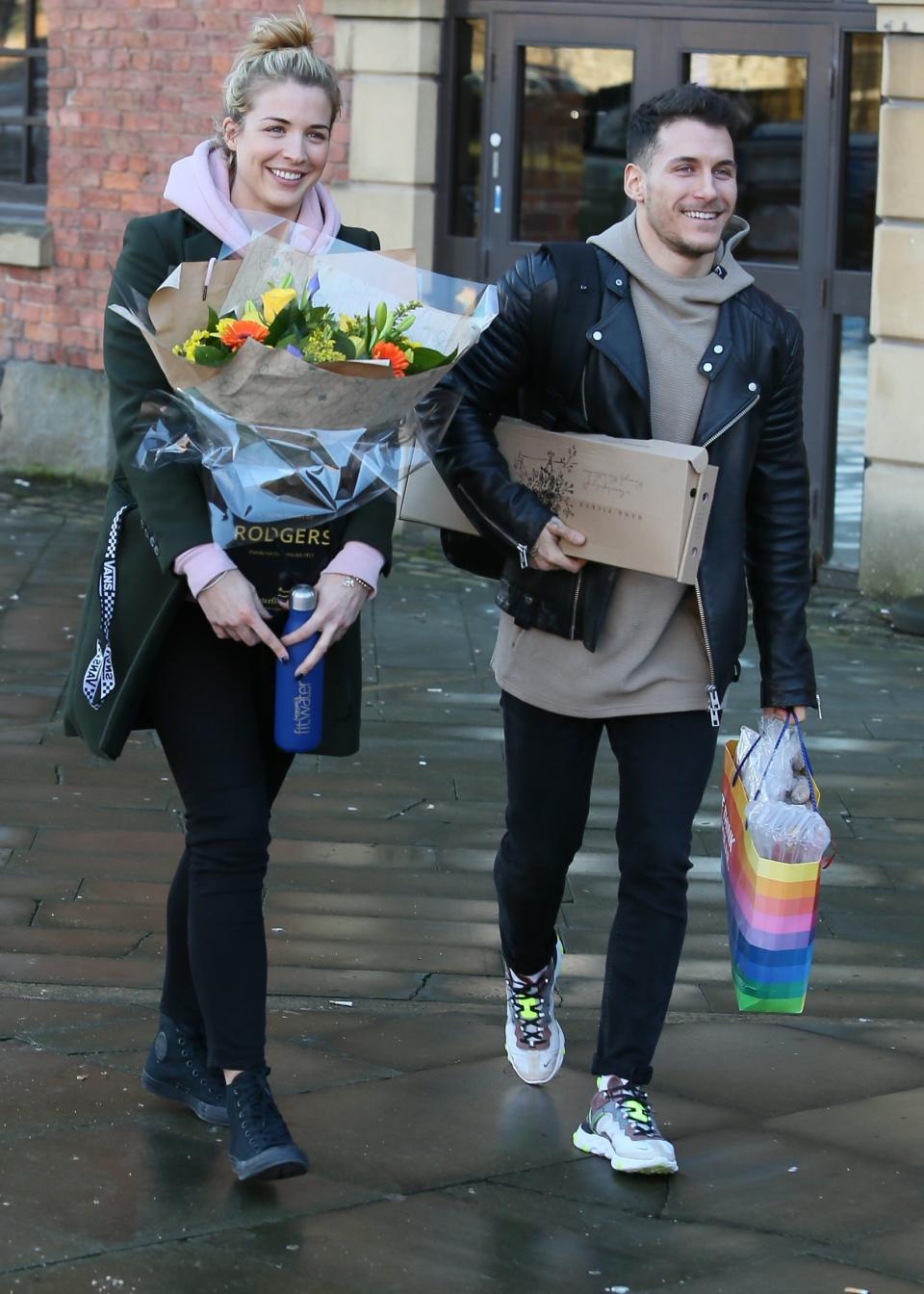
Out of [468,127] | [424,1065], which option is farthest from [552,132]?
[424,1065]

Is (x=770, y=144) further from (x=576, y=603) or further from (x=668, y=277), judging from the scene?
(x=576, y=603)

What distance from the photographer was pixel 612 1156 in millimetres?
3863

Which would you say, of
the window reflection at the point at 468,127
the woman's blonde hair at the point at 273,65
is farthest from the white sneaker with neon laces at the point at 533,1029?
the window reflection at the point at 468,127

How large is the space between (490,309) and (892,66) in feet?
18.9

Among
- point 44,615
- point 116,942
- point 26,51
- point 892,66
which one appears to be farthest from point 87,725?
point 26,51

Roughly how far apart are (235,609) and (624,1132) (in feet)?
3.83

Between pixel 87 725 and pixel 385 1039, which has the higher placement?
pixel 87 725

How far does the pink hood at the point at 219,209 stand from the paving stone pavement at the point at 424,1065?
1.59 metres

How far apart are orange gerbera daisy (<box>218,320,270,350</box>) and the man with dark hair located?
1.96ft

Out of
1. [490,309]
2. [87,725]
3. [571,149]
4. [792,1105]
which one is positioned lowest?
[792,1105]

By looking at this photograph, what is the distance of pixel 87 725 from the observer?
3818mm

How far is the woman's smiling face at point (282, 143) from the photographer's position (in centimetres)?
366

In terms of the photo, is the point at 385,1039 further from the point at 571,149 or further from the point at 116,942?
the point at 571,149

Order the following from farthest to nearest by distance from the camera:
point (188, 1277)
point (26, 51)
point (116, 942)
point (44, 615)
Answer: point (26, 51), point (44, 615), point (116, 942), point (188, 1277)
